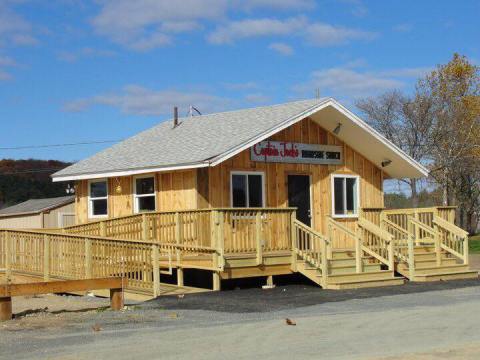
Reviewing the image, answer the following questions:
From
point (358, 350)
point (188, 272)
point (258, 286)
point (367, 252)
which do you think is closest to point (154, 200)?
point (188, 272)

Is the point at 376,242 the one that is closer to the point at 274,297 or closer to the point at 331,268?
the point at 331,268

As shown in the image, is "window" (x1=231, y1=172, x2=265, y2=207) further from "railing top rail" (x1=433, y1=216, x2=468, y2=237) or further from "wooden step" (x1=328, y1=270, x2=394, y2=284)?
"railing top rail" (x1=433, y1=216, x2=468, y2=237)

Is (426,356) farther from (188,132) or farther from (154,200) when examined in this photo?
(188,132)

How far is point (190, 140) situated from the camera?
23.4 m

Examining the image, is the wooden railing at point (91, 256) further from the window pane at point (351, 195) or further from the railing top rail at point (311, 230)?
the window pane at point (351, 195)

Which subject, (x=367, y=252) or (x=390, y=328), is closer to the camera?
(x=390, y=328)

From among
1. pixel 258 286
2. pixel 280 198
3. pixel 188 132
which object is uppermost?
pixel 188 132

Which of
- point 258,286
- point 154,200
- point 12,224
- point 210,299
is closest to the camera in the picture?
point 210,299

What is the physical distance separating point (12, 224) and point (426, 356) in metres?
42.2

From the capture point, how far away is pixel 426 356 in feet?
30.9

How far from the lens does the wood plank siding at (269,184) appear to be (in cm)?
2116

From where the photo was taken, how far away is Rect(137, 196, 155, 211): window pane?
74.4 feet

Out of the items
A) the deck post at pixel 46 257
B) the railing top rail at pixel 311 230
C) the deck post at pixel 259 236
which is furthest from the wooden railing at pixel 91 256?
the railing top rail at pixel 311 230

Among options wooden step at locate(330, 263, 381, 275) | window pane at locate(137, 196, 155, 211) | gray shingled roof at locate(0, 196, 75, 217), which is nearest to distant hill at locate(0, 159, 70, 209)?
gray shingled roof at locate(0, 196, 75, 217)
